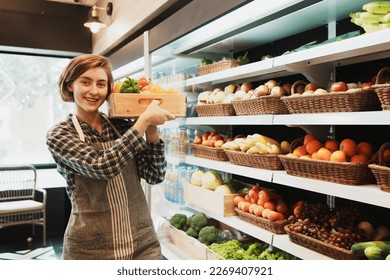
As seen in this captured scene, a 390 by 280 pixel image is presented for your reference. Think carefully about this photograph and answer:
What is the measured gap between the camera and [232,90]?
8.30 feet

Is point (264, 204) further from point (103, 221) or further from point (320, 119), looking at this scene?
point (103, 221)

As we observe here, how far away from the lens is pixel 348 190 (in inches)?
58.7

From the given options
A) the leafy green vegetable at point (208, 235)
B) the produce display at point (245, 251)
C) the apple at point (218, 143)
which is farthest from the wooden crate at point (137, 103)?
the leafy green vegetable at point (208, 235)

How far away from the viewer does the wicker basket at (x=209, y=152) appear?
8.09 feet

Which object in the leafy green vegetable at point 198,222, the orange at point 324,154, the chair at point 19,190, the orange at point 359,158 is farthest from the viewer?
the chair at point 19,190

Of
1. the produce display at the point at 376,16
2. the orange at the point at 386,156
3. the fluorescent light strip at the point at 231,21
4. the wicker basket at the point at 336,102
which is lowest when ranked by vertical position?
the orange at the point at 386,156

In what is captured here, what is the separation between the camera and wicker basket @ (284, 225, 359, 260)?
1.53 metres

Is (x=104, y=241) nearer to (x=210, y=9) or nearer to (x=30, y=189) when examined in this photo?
(x=210, y=9)

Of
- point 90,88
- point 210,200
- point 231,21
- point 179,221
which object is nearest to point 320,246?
point 210,200

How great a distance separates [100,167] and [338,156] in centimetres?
96

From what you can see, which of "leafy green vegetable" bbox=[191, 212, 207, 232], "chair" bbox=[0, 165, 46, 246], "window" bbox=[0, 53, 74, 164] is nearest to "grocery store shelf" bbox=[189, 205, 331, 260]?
"leafy green vegetable" bbox=[191, 212, 207, 232]

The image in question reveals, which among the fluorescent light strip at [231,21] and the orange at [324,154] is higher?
the fluorescent light strip at [231,21]

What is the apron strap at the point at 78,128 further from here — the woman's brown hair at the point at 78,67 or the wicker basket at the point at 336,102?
the wicker basket at the point at 336,102

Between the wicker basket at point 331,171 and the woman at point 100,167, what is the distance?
2.05ft
